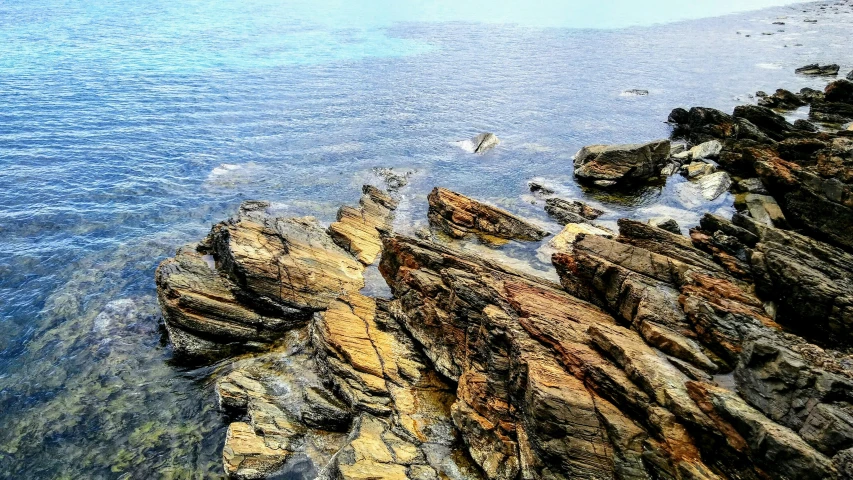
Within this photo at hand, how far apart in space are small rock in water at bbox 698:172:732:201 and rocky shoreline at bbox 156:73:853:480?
6166mm

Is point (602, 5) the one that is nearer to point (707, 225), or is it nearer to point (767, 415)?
point (707, 225)

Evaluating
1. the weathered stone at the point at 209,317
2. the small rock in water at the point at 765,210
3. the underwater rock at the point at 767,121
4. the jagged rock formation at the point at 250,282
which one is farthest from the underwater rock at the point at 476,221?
the underwater rock at the point at 767,121

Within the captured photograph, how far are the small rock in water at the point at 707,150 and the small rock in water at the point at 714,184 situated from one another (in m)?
5.22

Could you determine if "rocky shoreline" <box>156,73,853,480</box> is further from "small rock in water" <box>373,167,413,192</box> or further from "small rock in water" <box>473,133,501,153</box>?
"small rock in water" <box>473,133,501,153</box>

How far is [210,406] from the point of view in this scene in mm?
25688

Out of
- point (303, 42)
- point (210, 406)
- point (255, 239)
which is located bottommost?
point (210, 406)

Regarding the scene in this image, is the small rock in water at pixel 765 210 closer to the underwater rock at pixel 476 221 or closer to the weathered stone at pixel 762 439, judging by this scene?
the underwater rock at pixel 476 221

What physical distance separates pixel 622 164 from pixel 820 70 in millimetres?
63357

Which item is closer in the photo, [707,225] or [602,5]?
[707,225]

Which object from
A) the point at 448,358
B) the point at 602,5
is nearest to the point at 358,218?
the point at 448,358

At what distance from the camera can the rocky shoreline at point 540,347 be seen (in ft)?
58.5

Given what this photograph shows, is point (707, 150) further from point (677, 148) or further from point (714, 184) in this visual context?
point (714, 184)

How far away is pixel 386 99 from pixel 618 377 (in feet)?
207

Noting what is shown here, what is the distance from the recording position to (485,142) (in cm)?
6034
